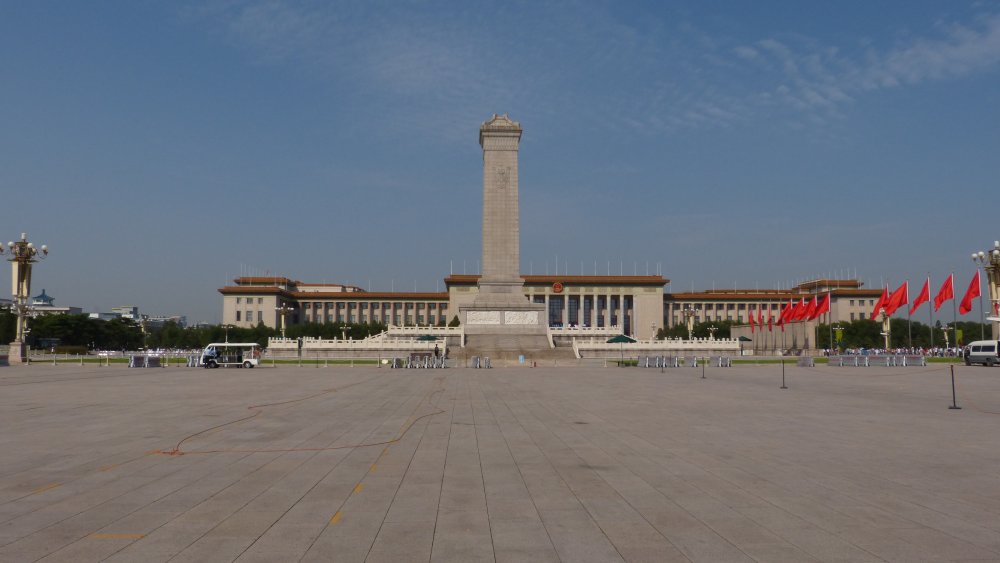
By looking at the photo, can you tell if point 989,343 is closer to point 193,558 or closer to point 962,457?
point 962,457

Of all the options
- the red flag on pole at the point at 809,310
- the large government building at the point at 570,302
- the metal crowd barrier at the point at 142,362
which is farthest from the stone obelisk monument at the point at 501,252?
the large government building at the point at 570,302

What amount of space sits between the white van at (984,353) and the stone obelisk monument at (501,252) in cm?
3899

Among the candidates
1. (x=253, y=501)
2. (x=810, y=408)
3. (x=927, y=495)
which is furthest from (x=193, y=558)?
(x=810, y=408)

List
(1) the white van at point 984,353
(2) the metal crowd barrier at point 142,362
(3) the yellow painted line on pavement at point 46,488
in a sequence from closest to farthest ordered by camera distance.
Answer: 1. (3) the yellow painted line on pavement at point 46,488
2. (1) the white van at point 984,353
3. (2) the metal crowd barrier at point 142,362

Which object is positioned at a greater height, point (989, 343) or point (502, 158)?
point (502, 158)

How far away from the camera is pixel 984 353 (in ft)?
175

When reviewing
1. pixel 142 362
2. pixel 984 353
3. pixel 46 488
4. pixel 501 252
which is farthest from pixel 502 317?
pixel 46 488

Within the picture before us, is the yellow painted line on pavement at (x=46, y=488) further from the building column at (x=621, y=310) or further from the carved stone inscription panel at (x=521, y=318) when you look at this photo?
the building column at (x=621, y=310)

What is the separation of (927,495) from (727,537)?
157 inches

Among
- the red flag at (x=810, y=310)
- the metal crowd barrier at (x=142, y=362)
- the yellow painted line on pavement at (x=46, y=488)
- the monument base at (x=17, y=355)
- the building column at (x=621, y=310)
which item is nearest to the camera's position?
the yellow painted line on pavement at (x=46, y=488)

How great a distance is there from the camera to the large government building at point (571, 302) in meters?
151

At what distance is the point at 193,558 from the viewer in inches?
280

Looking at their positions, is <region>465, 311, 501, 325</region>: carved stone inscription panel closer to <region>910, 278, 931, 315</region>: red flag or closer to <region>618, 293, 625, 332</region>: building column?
<region>910, 278, 931, 315</region>: red flag

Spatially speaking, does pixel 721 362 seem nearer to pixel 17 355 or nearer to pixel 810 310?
pixel 810 310
